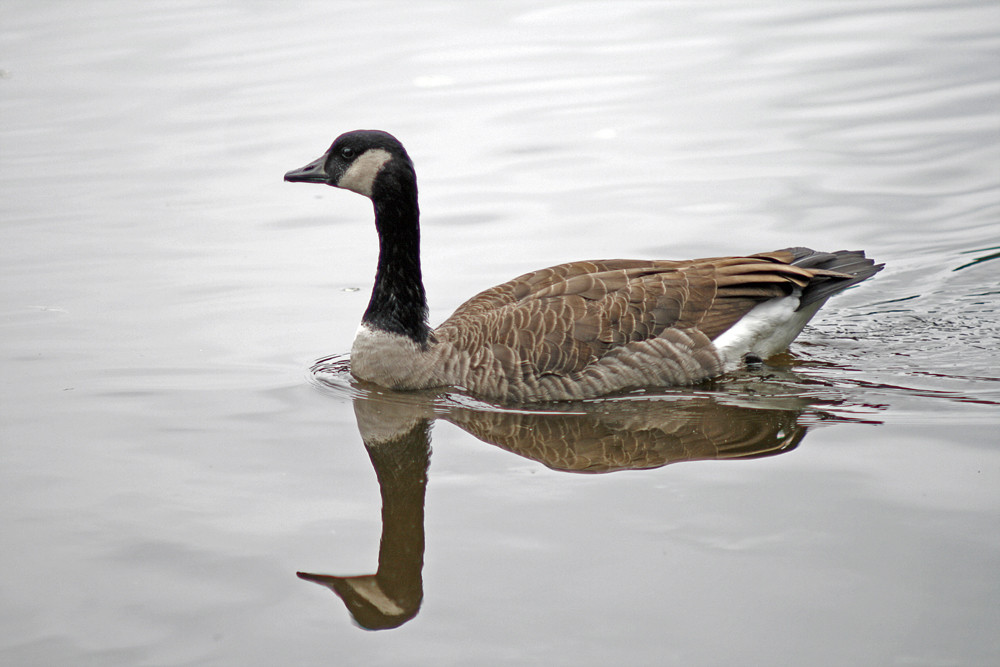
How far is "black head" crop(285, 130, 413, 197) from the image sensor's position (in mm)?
8250

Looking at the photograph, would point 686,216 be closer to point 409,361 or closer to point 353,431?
point 409,361

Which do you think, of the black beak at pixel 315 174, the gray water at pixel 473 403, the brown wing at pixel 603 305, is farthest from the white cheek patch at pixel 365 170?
the gray water at pixel 473 403

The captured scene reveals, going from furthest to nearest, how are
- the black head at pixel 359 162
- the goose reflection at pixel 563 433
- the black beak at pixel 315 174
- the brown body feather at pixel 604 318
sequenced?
the black beak at pixel 315 174 → the black head at pixel 359 162 → the brown body feather at pixel 604 318 → the goose reflection at pixel 563 433

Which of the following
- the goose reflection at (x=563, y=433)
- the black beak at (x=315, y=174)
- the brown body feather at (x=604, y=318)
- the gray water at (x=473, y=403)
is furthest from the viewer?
the black beak at (x=315, y=174)

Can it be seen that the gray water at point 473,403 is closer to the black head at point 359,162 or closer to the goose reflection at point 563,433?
the goose reflection at point 563,433

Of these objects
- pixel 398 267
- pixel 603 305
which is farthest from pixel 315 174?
pixel 603 305

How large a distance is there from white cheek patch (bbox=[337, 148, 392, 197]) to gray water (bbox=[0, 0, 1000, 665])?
1.42 metres

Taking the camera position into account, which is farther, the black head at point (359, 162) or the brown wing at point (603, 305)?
the black head at point (359, 162)

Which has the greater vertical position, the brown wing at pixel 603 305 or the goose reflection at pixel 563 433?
the brown wing at pixel 603 305

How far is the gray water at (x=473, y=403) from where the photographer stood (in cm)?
522

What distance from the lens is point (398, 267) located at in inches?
333

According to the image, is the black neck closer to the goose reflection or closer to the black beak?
the black beak

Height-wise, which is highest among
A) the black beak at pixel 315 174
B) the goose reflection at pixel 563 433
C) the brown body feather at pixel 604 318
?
the black beak at pixel 315 174

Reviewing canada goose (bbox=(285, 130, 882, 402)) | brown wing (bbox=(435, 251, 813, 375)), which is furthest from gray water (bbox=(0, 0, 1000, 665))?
brown wing (bbox=(435, 251, 813, 375))
